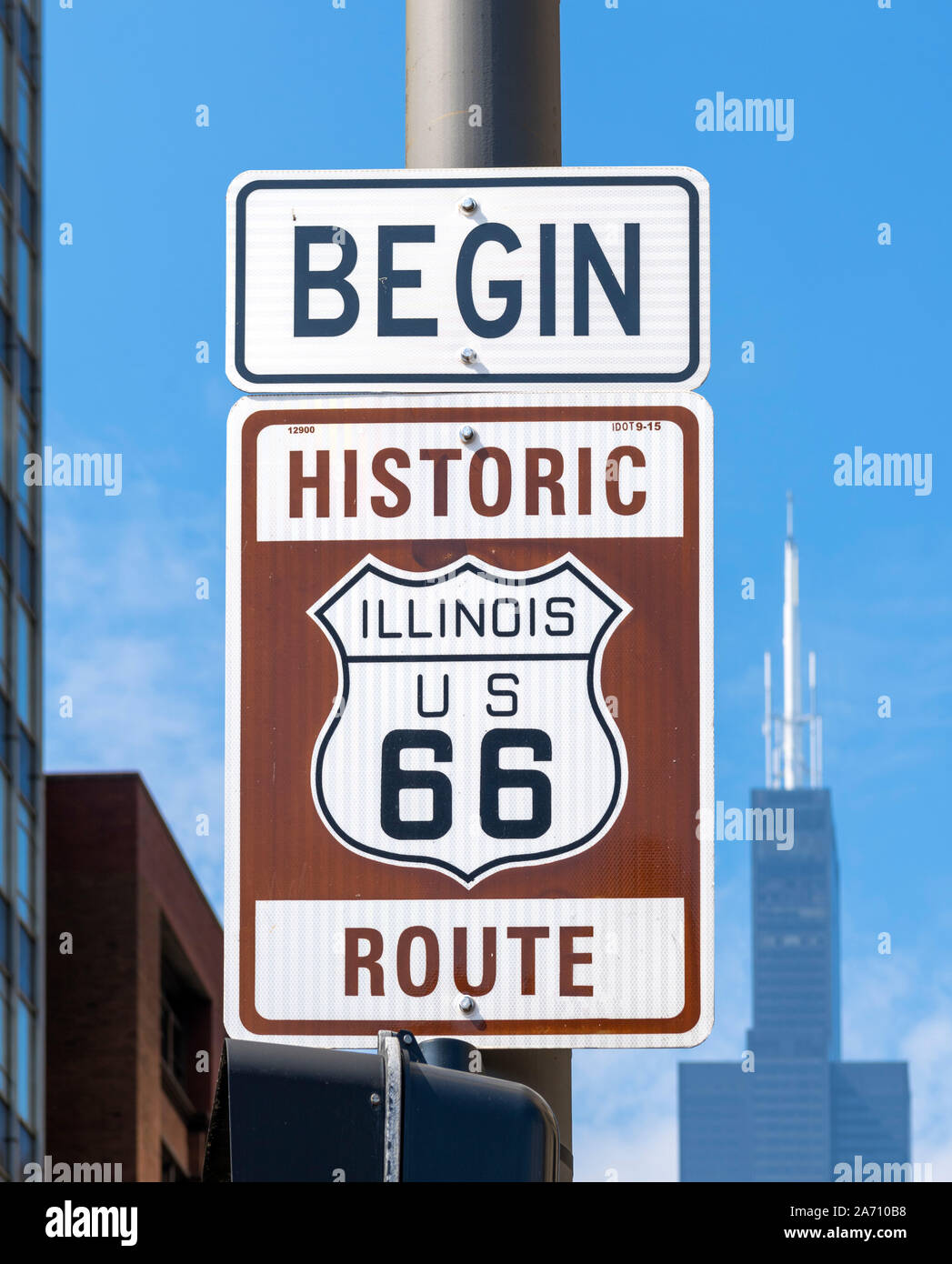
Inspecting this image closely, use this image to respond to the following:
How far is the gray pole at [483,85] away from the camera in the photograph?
3.65m

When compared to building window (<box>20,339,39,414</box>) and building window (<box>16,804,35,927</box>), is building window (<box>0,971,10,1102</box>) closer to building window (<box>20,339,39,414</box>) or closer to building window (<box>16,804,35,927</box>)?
building window (<box>16,804,35,927</box>)

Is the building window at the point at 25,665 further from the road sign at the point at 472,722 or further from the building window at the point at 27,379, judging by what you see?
the road sign at the point at 472,722

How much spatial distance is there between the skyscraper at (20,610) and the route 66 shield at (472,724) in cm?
3553

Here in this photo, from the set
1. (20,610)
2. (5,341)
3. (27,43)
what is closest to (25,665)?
(20,610)

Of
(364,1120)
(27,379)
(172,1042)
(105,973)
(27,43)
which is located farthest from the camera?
(172,1042)

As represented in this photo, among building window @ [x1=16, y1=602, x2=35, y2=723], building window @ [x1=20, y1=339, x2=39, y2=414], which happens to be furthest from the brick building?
building window @ [x1=20, y1=339, x2=39, y2=414]

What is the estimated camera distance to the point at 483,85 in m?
3.65

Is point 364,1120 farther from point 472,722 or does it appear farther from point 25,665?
point 25,665

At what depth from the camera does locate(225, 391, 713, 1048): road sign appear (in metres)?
3.33

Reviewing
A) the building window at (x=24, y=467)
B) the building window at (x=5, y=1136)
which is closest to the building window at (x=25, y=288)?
the building window at (x=24, y=467)

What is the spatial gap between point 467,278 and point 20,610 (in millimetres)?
39732

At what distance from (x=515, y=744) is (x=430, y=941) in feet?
1.04
